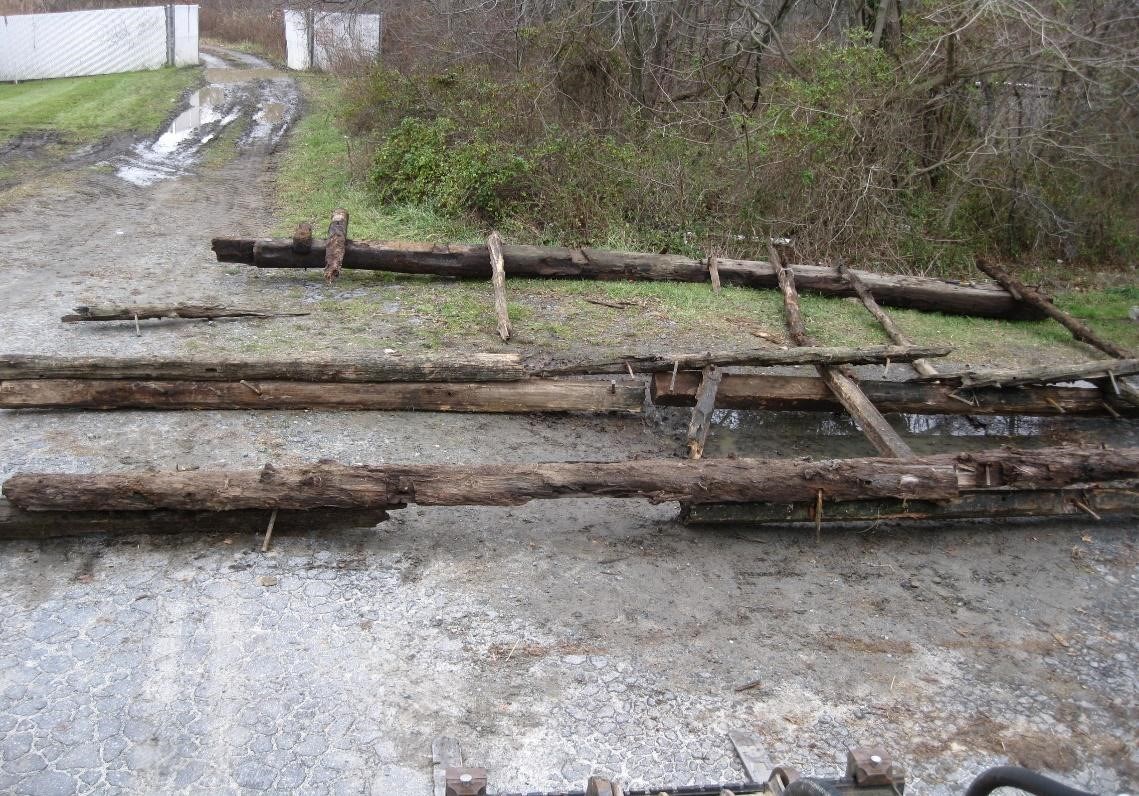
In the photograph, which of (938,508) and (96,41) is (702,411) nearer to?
(938,508)

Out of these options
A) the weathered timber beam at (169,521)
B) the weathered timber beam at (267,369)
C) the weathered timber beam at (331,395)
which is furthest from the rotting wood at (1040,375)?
the weathered timber beam at (169,521)

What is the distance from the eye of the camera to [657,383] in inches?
296

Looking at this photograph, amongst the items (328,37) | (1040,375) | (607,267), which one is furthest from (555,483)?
(328,37)

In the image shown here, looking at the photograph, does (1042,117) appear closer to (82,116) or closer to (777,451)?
(777,451)

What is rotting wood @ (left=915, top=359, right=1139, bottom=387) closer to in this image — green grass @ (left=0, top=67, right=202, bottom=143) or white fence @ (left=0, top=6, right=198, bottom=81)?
green grass @ (left=0, top=67, right=202, bottom=143)

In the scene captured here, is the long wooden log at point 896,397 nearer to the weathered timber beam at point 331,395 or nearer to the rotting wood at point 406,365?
the rotting wood at point 406,365

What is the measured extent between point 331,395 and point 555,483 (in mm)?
2585

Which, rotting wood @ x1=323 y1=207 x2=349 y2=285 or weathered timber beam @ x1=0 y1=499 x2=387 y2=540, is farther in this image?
rotting wood @ x1=323 y1=207 x2=349 y2=285

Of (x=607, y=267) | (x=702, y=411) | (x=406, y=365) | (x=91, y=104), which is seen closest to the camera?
(x=702, y=411)

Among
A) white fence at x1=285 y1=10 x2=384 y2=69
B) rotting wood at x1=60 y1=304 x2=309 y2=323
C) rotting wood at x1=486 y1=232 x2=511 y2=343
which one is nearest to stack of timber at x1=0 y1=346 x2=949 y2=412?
rotting wood at x1=486 y1=232 x2=511 y2=343

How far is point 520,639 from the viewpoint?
16.2ft

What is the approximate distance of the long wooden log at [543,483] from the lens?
5.34m

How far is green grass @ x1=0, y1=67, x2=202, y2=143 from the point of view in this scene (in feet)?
62.6

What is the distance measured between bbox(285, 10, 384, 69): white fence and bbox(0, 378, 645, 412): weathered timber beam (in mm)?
14812
